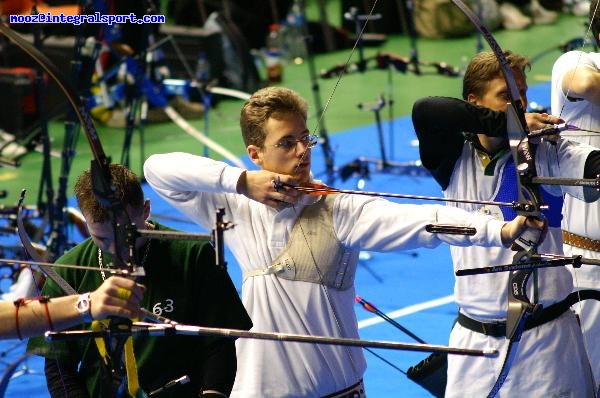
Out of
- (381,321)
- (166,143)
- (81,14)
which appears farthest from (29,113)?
(381,321)

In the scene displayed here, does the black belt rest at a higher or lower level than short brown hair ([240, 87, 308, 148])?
lower

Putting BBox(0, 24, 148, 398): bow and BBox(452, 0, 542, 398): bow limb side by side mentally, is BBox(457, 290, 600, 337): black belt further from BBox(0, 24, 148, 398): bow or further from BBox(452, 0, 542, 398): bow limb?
BBox(0, 24, 148, 398): bow

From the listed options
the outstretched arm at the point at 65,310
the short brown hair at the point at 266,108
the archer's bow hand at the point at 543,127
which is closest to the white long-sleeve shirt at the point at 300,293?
the short brown hair at the point at 266,108

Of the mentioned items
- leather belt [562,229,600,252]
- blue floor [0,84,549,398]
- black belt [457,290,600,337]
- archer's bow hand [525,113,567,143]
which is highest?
archer's bow hand [525,113,567,143]

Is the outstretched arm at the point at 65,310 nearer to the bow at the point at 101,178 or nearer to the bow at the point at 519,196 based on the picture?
the bow at the point at 101,178

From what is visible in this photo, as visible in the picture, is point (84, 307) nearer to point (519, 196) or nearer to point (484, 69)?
point (519, 196)

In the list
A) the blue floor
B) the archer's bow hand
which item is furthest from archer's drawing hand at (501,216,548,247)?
the blue floor

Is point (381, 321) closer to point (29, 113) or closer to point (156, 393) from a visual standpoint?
point (156, 393)

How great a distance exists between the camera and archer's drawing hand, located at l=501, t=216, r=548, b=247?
260cm

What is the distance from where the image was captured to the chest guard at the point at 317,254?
2.87 meters

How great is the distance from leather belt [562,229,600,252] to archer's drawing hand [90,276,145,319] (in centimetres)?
198

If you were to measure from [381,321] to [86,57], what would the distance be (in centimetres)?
208

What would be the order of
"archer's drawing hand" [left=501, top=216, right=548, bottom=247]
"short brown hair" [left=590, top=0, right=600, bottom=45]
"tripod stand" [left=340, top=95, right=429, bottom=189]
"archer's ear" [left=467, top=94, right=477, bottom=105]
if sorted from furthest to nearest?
"tripod stand" [left=340, top=95, right=429, bottom=189] → "short brown hair" [left=590, top=0, right=600, bottom=45] → "archer's ear" [left=467, top=94, right=477, bottom=105] → "archer's drawing hand" [left=501, top=216, right=548, bottom=247]

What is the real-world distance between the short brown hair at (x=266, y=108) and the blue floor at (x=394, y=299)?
132 cm
